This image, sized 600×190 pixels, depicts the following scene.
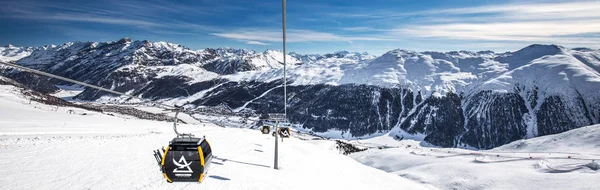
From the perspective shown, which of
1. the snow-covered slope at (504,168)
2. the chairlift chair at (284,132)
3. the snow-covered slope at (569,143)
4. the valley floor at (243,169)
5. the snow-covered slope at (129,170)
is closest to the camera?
the snow-covered slope at (129,170)

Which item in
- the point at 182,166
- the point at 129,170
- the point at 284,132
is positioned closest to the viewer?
the point at 182,166

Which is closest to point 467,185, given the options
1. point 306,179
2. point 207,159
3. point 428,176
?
point 428,176

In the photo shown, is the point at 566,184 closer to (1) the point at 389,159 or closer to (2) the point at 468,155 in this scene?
(2) the point at 468,155

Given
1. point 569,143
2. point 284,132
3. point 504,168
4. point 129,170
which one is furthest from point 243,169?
point 569,143

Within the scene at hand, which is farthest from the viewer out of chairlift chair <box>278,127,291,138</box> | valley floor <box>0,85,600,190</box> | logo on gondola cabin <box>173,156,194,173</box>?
chairlift chair <box>278,127,291,138</box>

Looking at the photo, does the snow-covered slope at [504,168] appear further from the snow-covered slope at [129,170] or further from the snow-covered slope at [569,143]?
the snow-covered slope at [129,170]

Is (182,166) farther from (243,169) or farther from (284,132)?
(284,132)

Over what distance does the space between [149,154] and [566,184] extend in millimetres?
43519

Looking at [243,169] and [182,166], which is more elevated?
[182,166]

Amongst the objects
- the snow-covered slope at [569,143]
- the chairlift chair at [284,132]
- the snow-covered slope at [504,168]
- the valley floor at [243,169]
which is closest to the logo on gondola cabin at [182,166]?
the valley floor at [243,169]

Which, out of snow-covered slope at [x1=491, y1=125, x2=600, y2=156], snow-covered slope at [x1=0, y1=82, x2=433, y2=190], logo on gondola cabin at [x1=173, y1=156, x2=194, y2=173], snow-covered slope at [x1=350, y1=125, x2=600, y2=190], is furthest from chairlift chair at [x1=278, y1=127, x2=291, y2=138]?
snow-covered slope at [x1=491, y1=125, x2=600, y2=156]

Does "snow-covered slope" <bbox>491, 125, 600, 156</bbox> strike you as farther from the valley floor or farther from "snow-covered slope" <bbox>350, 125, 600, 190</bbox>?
the valley floor

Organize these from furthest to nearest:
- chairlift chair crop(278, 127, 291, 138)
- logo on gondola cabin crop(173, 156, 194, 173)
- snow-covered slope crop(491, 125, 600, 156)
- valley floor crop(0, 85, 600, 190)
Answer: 1. snow-covered slope crop(491, 125, 600, 156)
2. chairlift chair crop(278, 127, 291, 138)
3. valley floor crop(0, 85, 600, 190)
4. logo on gondola cabin crop(173, 156, 194, 173)

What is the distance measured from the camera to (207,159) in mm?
14688
